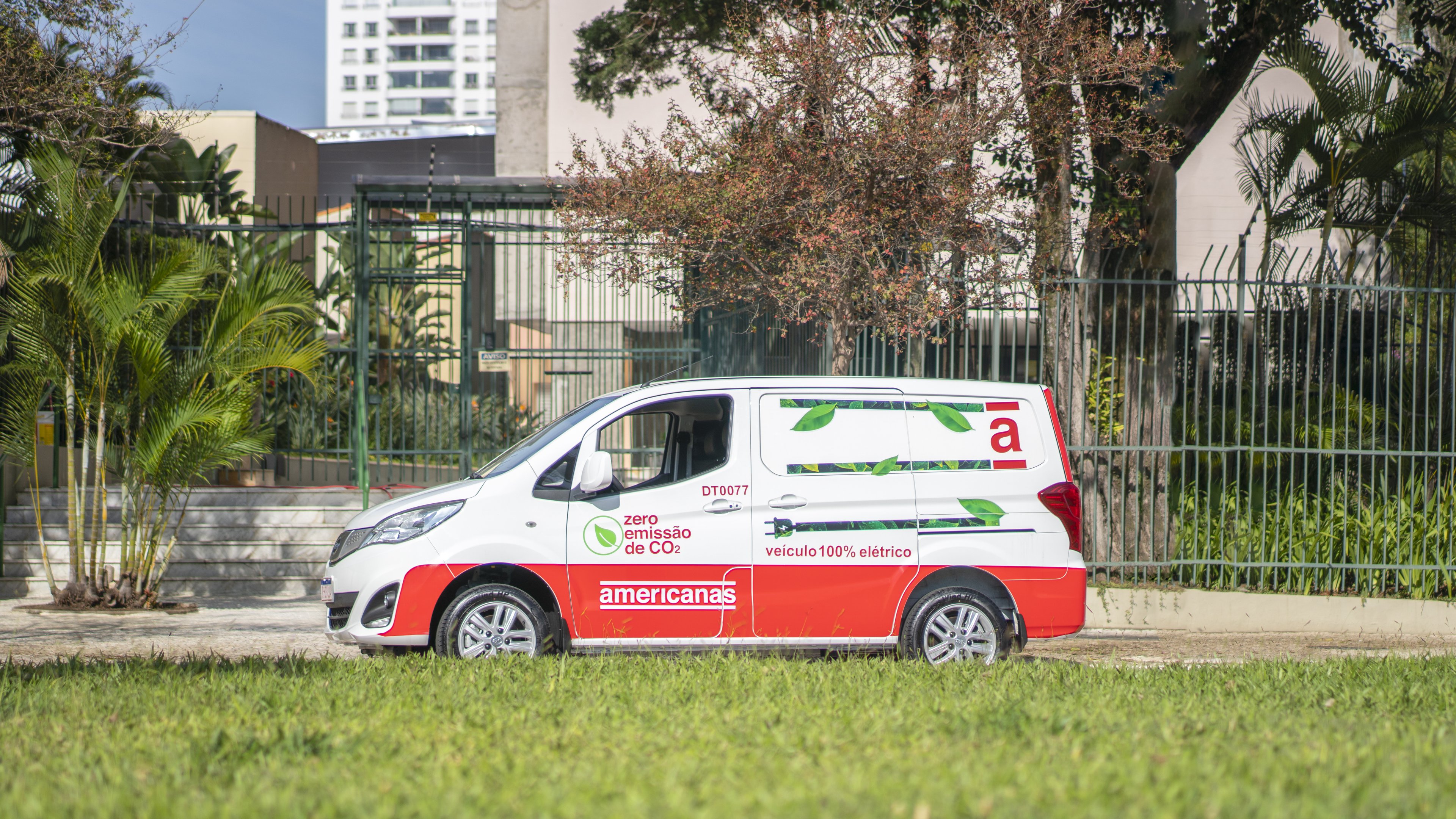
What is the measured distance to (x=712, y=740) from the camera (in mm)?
4586

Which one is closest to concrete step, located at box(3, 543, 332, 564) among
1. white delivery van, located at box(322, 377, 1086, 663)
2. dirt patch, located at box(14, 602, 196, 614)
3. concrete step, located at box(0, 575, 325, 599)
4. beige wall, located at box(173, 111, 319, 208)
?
concrete step, located at box(0, 575, 325, 599)

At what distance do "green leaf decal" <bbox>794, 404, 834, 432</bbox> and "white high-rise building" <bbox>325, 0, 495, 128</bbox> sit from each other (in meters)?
108

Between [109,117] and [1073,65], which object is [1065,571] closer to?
[1073,65]

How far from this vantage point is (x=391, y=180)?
13.2m

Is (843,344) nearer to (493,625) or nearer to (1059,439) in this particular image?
(1059,439)

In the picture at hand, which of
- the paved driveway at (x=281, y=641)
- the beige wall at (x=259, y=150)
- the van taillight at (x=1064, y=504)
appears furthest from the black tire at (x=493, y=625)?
the beige wall at (x=259, y=150)

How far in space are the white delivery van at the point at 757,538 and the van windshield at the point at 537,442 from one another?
0.03 metres

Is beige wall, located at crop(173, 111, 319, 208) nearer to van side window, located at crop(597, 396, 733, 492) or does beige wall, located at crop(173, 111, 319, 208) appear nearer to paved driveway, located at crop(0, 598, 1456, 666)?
paved driveway, located at crop(0, 598, 1456, 666)

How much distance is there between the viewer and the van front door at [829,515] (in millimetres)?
7070

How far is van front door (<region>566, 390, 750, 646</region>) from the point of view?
274 inches

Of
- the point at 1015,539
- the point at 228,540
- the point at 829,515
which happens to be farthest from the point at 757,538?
the point at 228,540

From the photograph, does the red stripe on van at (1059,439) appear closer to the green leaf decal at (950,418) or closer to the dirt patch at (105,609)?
the green leaf decal at (950,418)

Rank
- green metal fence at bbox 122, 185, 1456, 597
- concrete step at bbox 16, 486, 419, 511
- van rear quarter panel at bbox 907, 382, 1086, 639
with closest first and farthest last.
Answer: van rear quarter panel at bbox 907, 382, 1086, 639 → green metal fence at bbox 122, 185, 1456, 597 → concrete step at bbox 16, 486, 419, 511

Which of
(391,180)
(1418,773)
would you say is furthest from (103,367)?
(1418,773)
